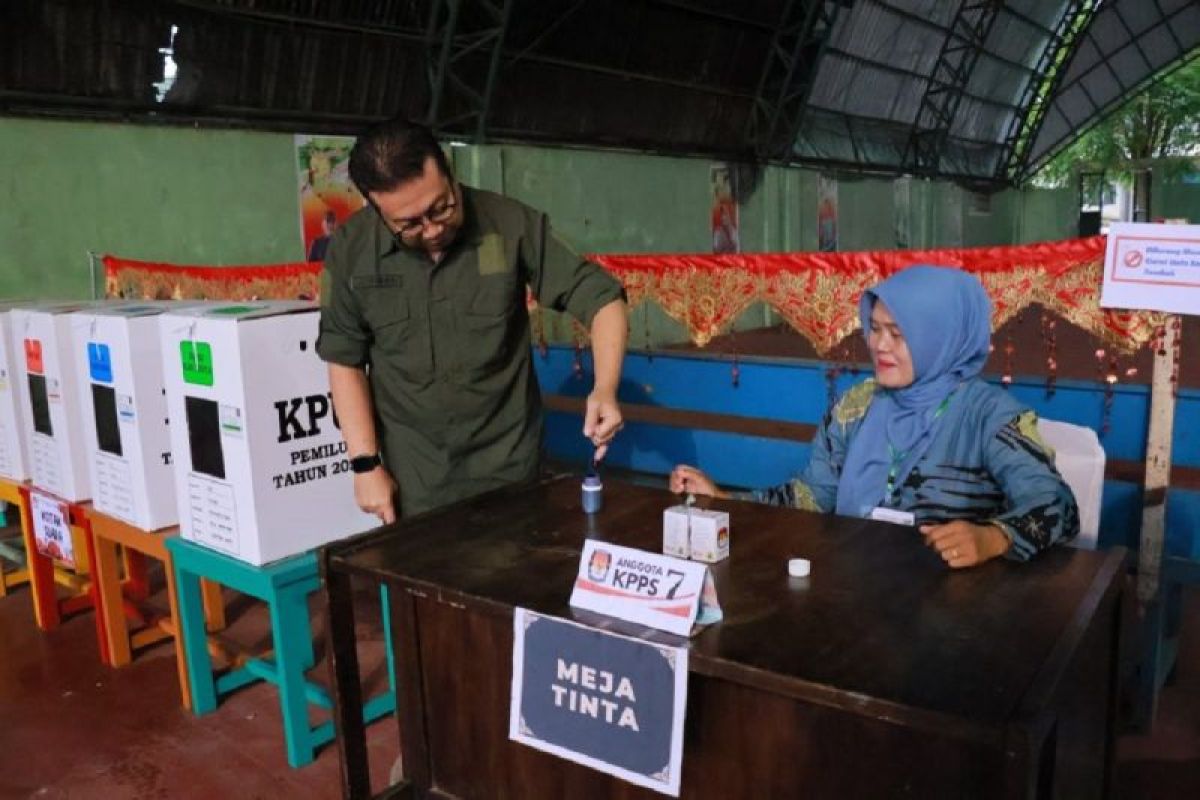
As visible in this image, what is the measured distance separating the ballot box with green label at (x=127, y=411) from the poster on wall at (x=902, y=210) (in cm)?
1303

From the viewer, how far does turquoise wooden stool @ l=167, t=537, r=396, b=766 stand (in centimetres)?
219

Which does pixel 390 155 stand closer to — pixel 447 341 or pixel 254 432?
pixel 447 341

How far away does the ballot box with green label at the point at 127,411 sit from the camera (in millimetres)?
2438

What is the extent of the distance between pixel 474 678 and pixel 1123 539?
1948 millimetres

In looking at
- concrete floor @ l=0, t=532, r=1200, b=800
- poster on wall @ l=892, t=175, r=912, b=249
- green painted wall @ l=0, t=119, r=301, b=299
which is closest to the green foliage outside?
poster on wall @ l=892, t=175, r=912, b=249

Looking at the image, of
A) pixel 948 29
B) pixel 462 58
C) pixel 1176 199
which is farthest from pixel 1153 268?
pixel 1176 199

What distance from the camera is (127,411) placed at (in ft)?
8.13

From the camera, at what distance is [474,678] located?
1.58m

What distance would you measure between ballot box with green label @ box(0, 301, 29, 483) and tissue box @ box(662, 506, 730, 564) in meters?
2.39

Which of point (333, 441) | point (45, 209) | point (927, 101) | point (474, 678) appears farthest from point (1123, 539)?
point (927, 101)

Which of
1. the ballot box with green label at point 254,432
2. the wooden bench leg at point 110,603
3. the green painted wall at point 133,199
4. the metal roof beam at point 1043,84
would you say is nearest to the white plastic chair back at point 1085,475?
the ballot box with green label at point 254,432

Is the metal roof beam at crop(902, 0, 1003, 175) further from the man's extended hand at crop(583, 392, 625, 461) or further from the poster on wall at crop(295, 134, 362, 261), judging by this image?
the man's extended hand at crop(583, 392, 625, 461)

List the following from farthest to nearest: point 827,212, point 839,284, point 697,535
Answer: point 827,212 → point 839,284 → point 697,535

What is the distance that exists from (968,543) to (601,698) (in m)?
0.58
